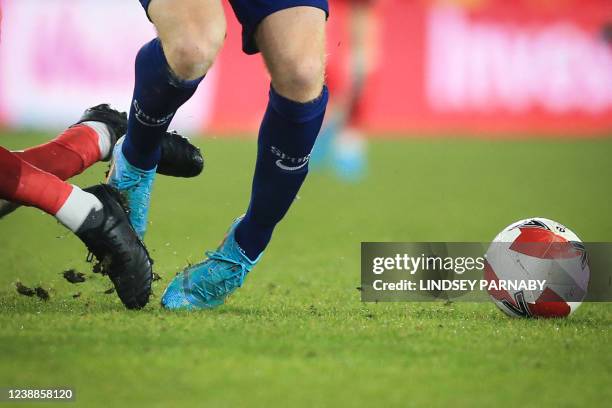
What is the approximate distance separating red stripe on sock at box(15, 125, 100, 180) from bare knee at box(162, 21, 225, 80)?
0.83 m

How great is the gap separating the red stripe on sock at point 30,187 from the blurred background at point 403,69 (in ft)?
27.5

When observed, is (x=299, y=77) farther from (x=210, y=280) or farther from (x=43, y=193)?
(x=43, y=193)

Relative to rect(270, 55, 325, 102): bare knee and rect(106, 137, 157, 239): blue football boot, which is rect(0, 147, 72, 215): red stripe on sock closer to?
rect(106, 137, 157, 239): blue football boot

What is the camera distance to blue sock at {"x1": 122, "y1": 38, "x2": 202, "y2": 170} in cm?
348

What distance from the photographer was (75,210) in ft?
11.6

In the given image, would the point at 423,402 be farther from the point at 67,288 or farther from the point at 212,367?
the point at 67,288

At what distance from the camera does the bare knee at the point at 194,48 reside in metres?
3.32

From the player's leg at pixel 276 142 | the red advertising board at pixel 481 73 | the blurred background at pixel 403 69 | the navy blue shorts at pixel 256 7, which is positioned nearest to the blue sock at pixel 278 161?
the player's leg at pixel 276 142

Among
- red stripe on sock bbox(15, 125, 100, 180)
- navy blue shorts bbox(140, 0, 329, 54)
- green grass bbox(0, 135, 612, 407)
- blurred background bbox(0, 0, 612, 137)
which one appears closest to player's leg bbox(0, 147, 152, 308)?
green grass bbox(0, 135, 612, 407)

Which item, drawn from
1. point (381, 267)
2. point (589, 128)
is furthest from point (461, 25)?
point (381, 267)

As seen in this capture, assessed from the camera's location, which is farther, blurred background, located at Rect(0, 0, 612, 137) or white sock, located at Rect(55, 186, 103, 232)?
blurred background, located at Rect(0, 0, 612, 137)

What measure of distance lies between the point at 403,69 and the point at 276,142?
983 centimetres

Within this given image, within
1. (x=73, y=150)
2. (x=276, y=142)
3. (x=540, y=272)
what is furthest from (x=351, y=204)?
(x=276, y=142)

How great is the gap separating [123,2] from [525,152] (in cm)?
447
